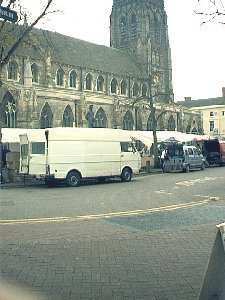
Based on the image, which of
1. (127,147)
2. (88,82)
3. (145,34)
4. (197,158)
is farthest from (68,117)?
(127,147)

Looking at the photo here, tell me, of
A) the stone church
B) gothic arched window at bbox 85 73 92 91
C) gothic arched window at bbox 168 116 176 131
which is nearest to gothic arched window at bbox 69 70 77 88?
the stone church

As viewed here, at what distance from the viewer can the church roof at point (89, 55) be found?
177ft

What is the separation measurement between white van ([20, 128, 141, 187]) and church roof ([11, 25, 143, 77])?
29356 millimetres

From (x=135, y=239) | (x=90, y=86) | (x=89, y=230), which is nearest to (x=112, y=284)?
(x=135, y=239)

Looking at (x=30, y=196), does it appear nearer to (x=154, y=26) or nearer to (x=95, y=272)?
(x=95, y=272)

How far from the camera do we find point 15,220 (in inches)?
423

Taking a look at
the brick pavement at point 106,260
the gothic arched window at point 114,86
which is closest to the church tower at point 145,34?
the gothic arched window at point 114,86

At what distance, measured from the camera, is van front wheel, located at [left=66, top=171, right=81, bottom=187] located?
806 inches

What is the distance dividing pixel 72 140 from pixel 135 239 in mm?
12625

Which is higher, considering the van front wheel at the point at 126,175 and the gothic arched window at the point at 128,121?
the gothic arched window at the point at 128,121

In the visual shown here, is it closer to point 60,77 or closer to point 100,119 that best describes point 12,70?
point 60,77

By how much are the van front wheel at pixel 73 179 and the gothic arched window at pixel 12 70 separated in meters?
27.5

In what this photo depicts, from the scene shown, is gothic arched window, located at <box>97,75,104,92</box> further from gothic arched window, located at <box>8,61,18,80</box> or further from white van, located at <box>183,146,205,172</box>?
white van, located at <box>183,146,205,172</box>

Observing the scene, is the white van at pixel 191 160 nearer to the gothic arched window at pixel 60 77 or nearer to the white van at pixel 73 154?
the white van at pixel 73 154
